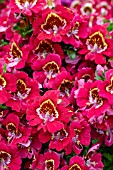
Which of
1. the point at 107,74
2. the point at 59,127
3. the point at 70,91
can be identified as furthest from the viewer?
the point at 70,91

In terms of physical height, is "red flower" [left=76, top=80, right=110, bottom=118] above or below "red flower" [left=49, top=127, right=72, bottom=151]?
above

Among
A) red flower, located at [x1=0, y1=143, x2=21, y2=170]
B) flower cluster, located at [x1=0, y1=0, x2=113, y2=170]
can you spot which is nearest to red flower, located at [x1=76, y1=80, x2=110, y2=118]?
flower cluster, located at [x1=0, y1=0, x2=113, y2=170]

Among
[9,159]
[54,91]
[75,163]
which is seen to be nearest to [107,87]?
[54,91]

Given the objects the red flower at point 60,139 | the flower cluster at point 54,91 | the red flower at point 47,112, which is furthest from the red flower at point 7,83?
the red flower at point 60,139

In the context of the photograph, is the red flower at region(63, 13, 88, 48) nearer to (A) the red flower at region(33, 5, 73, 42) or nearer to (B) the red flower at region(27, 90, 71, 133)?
(A) the red flower at region(33, 5, 73, 42)

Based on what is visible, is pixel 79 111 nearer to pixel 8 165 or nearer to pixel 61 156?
pixel 61 156

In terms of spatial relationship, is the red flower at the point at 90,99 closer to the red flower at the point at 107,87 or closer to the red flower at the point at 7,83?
the red flower at the point at 107,87

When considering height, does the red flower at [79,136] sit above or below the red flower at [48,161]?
above

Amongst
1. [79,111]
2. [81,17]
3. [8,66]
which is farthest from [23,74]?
[81,17]
